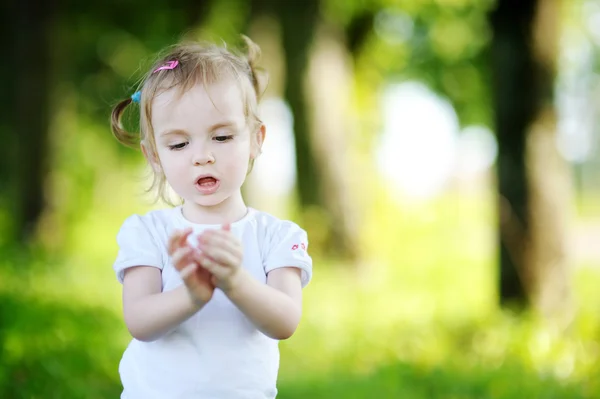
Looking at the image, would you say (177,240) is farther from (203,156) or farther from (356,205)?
(356,205)

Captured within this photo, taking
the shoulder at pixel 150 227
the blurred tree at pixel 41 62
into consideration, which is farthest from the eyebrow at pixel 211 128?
the blurred tree at pixel 41 62

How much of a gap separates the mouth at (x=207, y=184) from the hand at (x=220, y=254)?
0.31 m

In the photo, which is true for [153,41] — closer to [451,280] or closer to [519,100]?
[451,280]

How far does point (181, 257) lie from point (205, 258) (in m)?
0.06

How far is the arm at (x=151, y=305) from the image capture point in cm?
215

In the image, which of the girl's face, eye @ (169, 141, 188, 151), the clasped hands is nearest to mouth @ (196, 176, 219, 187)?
the girl's face

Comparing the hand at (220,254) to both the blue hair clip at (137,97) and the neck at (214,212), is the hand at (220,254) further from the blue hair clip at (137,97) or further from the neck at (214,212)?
the blue hair clip at (137,97)

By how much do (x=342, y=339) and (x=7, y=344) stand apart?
9.17ft

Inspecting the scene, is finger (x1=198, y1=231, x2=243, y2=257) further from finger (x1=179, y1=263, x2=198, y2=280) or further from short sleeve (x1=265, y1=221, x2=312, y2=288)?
short sleeve (x1=265, y1=221, x2=312, y2=288)

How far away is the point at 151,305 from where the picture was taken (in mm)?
2211

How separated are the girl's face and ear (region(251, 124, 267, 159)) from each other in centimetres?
14

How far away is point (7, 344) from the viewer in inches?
177

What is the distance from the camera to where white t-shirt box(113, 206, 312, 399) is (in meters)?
2.29

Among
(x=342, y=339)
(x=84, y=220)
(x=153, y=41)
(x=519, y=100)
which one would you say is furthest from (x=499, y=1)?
(x=153, y=41)
